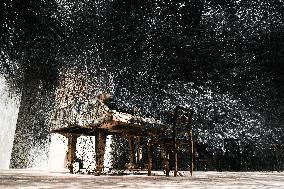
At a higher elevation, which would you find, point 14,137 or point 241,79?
point 241,79

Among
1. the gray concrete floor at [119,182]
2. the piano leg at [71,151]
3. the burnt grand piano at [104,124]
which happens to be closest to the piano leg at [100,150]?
the burnt grand piano at [104,124]

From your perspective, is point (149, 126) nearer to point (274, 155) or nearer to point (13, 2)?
point (13, 2)

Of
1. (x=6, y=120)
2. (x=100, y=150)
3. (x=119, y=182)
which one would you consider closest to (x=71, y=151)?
(x=100, y=150)

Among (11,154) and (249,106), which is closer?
(11,154)

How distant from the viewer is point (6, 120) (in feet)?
26.1

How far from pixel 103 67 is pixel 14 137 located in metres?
3.25

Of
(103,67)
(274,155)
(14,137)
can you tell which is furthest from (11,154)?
(274,155)

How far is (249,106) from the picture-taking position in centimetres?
973

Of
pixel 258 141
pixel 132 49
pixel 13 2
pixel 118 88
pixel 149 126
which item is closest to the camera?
pixel 149 126

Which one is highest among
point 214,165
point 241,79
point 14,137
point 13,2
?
point 13,2

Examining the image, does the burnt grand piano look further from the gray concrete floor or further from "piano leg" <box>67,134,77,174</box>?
the gray concrete floor

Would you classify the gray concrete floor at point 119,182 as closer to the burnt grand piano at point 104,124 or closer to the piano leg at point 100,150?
the piano leg at point 100,150

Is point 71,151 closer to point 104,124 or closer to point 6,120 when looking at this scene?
point 104,124

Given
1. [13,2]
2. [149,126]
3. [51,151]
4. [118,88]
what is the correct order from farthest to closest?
[118,88], [51,151], [13,2], [149,126]
